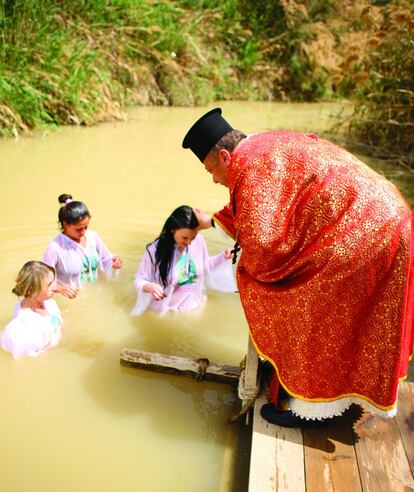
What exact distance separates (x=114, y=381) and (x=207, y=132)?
5.42 feet

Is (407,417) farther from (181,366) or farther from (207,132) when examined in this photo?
(207,132)

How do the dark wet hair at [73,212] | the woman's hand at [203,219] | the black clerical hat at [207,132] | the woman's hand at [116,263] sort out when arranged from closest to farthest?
the black clerical hat at [207,132] < the woman's hand at [203,219] < the dark wet hair at [73,212] < the woman's hand at [116,263]

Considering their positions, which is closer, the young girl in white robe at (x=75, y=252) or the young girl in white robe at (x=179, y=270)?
the young girl in white robe at (x=179, y=270)

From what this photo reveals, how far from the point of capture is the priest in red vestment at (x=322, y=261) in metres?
1.97

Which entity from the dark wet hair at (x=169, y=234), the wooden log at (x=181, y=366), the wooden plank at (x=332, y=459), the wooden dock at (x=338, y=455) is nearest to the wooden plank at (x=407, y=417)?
the wooden dock at (x=338, y=455)

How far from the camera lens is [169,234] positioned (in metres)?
3.43

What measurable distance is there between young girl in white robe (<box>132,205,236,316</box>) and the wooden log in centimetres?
46

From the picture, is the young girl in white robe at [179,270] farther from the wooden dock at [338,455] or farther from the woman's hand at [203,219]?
the wooden dock at [338,455]

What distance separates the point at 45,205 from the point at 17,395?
3.19 metres

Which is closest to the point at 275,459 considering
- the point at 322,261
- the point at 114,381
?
the point at 322,261

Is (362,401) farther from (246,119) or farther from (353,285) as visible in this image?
(246,119)

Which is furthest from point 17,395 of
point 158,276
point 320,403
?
point 320,403

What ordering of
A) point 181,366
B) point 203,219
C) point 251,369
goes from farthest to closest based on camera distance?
1. point 203,219
2. point 181,366
3. point 251,369

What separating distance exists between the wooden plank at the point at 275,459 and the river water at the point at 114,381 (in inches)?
11.3
